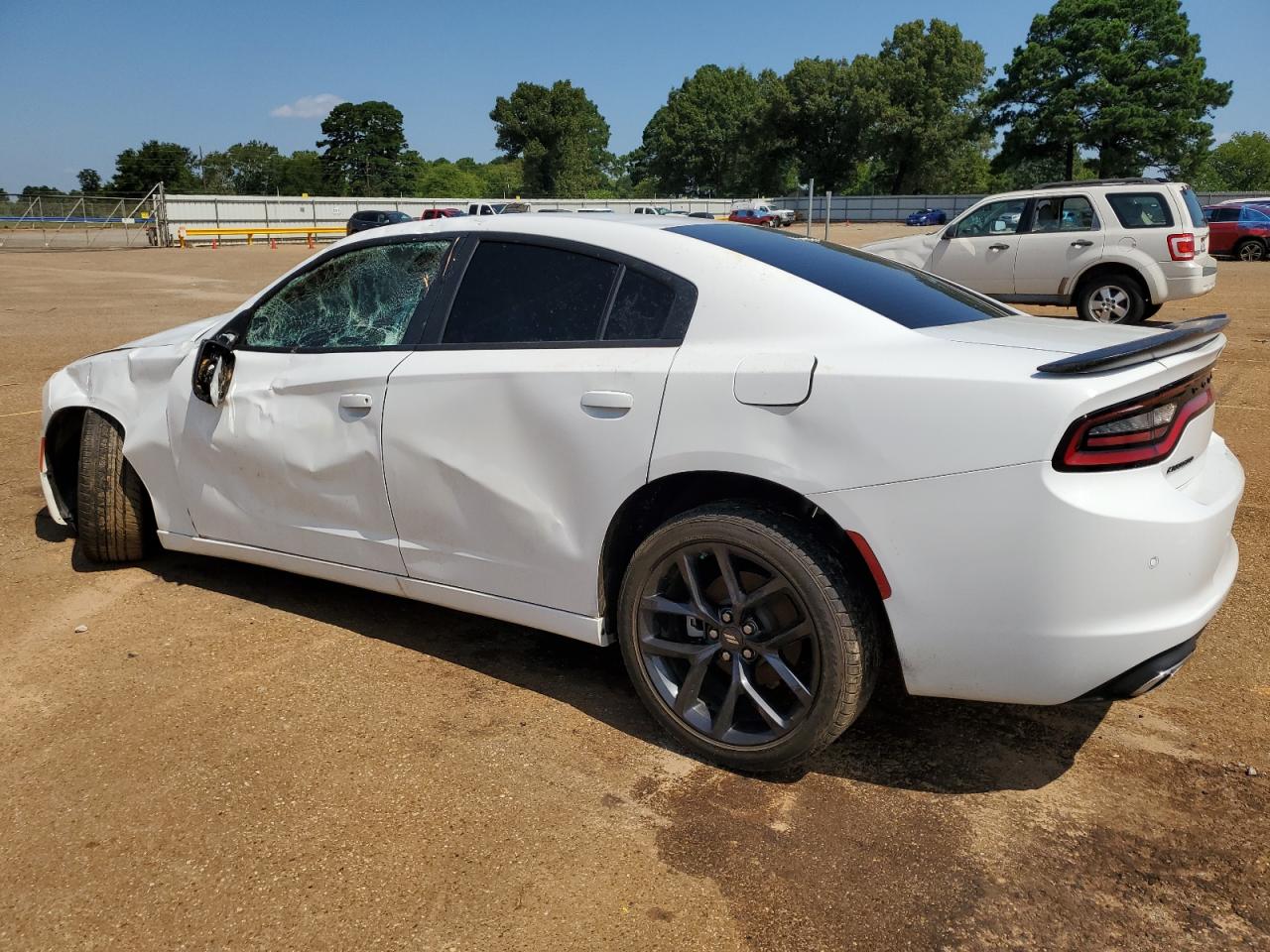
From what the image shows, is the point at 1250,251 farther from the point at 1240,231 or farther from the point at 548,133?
the point at 548,133

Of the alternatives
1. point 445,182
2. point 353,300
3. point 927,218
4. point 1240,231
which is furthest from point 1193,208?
point 445,182

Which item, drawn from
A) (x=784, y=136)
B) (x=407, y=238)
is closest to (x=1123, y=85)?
(x=784, y=136)

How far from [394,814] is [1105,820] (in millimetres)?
1895

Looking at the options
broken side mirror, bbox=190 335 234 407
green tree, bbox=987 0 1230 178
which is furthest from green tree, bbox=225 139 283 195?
broken side mirror, bbox=190 335 234 407

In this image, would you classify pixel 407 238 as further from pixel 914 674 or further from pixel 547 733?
pixel 914 674

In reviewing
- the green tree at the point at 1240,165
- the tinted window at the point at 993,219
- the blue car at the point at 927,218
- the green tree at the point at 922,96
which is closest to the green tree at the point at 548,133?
the green tree at the point at 922,96

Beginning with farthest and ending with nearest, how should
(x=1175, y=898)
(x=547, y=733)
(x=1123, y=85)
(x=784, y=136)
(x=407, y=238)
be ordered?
(x=784, y=136) → (x=1123, y=85) → (x=407, y=238) → (x=547, y=733) → (x=1175, y=898)

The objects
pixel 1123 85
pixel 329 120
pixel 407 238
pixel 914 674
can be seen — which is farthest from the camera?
pixel 329 120

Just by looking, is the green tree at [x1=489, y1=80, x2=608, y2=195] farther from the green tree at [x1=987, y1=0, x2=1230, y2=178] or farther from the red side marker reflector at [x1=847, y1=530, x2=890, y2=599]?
the red side marker reflector at [x1=847, y1=530, x2=890, y2=599]

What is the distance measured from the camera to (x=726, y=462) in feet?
8.82

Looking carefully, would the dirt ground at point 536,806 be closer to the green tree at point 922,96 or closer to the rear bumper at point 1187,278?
the rear bumper at point 1187,278

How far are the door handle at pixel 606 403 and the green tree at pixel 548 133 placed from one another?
9584cm

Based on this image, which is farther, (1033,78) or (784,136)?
(784,136)

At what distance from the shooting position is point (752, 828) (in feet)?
8.62
